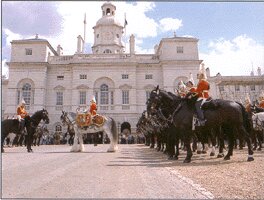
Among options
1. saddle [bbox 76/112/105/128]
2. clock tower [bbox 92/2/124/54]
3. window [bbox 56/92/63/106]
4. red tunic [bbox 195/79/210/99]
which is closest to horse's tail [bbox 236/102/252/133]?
red tunic [bbox 195/79/210/99]

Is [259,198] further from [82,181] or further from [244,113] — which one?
[244,113]

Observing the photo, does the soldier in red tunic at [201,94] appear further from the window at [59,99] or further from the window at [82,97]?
the window at [59,99]

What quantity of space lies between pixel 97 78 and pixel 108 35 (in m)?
14.1

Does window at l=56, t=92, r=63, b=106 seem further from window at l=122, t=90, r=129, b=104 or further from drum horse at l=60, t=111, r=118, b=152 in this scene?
drum horse at l=60, t=111, r=118, b=152

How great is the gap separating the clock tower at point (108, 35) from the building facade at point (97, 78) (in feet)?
30.4

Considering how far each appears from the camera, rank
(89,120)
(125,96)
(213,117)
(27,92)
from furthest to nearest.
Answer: (27,92), (125,96), (89,120), (213,117)

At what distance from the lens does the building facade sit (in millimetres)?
47094

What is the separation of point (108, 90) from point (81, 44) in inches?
491

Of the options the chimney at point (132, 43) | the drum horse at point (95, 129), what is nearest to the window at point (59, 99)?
the chimney at point (132, 43)

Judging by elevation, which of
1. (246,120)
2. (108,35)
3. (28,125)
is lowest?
(246,120)

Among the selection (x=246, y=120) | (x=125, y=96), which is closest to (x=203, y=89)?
(x=246, y=120)

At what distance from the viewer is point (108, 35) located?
2313 inches

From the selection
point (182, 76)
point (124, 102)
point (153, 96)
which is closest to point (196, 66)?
point (182, 76)

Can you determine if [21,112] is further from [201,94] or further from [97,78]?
[97,78]
